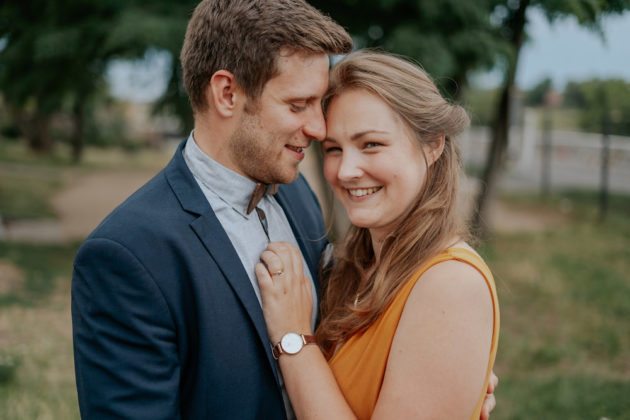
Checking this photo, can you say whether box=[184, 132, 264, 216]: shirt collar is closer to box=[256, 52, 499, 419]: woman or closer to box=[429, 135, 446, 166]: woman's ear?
box=[256, 52, 499, 419]: woman

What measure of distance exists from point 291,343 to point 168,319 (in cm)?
42

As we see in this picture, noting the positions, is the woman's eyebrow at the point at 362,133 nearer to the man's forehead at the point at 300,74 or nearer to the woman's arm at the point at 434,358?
the man's forehead at the point at 300,74

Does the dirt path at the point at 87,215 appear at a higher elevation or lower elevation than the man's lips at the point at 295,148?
lower

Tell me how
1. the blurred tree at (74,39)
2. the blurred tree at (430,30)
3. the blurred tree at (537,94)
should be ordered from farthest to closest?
the blurred tree at (537,94), the blurred tree at (74,39), the blurred tree at (430,30)

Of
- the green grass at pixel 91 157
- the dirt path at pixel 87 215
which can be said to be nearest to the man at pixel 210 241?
the dirt path at pixel 87 215

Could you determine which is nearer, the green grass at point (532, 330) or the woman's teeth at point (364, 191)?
the woman's teeth at point (364, 191)

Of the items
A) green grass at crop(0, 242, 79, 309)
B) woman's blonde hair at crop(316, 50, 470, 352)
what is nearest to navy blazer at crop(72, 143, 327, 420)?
woman's blonde hair at crop(316, 50, 470, 352)

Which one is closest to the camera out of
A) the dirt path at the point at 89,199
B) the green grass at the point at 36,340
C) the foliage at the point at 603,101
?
the green grass at the point at 36,340

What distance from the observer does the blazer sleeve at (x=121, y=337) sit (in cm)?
155

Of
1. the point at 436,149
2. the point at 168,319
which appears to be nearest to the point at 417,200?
the point at 436,149

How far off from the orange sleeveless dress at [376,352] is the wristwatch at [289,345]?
0.62 ft

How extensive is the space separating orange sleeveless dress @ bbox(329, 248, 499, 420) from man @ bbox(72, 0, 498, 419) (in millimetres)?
247

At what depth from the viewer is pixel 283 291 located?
184 centimetres

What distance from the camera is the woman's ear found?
1.95m
